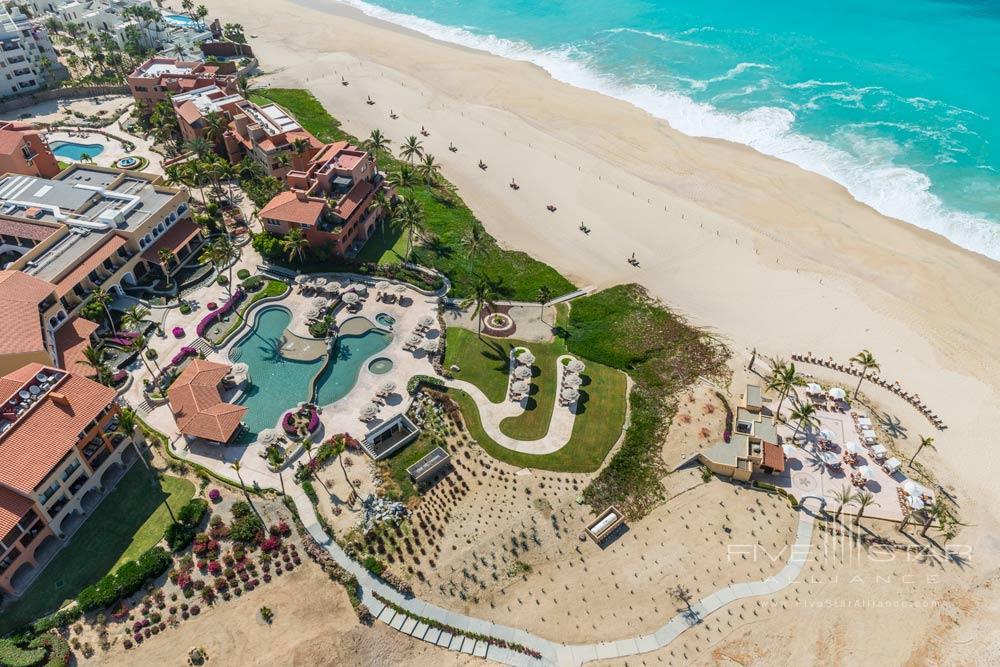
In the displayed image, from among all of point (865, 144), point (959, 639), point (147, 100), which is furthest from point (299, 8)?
point (959, 639)

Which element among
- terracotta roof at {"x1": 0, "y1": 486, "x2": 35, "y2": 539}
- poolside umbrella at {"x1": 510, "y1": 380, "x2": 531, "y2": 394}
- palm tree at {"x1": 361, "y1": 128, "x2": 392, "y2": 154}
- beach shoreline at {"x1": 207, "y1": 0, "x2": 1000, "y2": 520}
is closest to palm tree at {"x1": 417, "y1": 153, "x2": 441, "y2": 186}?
beach shoreline at {"x1": 207, "y1": 0, "x2": 1000, "y2": 520}

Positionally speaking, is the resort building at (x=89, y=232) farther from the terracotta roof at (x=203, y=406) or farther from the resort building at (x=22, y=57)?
the resort building at (x=22, y=57)

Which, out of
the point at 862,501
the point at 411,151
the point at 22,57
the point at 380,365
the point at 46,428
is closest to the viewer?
the point at 46,428

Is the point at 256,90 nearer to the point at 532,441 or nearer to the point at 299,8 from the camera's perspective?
the point at 299,8

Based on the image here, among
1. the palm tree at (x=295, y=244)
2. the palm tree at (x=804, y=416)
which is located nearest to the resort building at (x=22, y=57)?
the palm tree at (x=295, y=244)

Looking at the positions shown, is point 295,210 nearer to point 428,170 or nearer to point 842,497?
point 428,170

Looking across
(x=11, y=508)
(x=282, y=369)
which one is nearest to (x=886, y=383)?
(x=282, y=369)

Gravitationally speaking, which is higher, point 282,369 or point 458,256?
point 458,256
